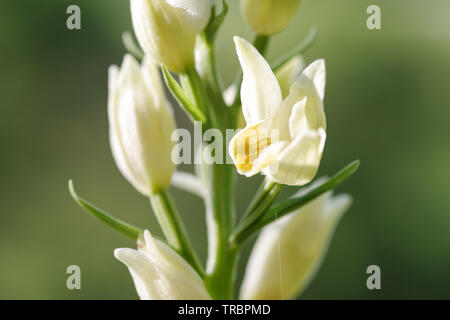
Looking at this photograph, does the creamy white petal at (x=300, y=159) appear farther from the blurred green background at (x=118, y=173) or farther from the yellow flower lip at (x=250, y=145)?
the blurred green background at (x=118, y=173)

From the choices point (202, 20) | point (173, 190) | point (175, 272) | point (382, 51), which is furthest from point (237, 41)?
point (382, 51)

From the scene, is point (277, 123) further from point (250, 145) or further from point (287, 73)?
point (287, 73)

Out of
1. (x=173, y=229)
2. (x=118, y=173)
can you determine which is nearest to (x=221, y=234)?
(x=173, y=229)

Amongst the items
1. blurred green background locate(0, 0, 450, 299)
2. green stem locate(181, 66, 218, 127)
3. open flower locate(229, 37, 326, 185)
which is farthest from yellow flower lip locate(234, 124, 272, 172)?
blurred green background locate(0, 0, 450, 299)

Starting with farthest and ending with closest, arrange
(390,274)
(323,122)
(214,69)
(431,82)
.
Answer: (431,82), (390,274), (214,69), (323,122)

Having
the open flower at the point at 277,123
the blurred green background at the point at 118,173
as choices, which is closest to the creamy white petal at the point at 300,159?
the open flower at the point at 277,123

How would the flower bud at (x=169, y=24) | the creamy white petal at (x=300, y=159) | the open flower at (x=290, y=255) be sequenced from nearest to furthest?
the creamy white petal at (x=300, y=159) → the flower bud at (x=169, y=24) → the open flower at (x=290, y=255)

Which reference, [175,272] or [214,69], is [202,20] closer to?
[214,69]
